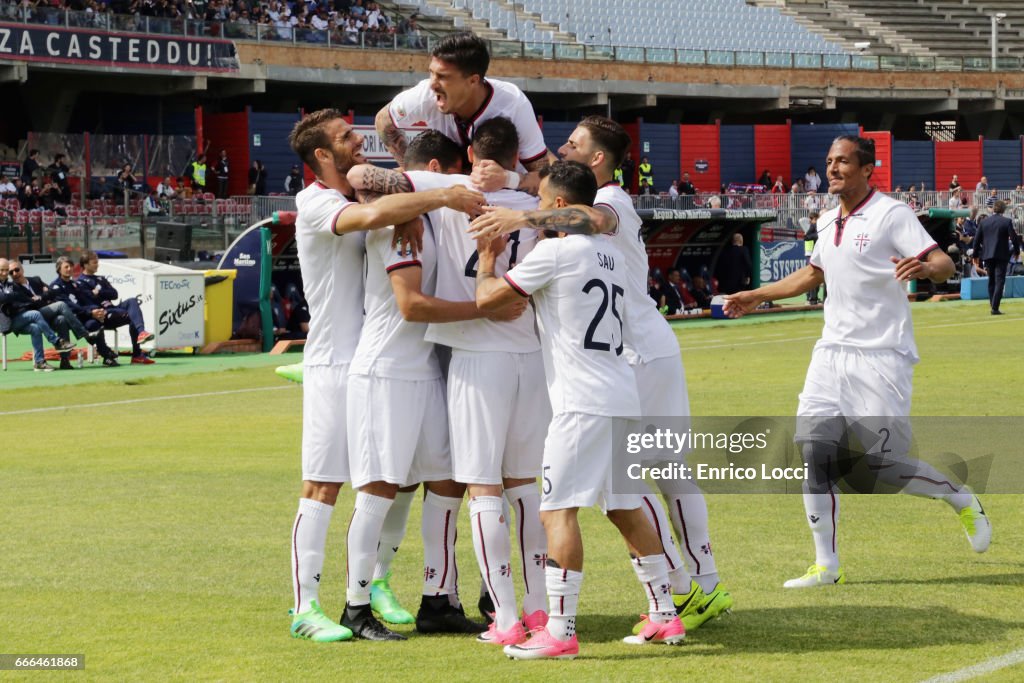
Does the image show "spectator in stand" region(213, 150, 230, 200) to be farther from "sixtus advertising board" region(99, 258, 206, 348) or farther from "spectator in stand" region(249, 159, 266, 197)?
"sixtus advertising board" region(99, 258, 206, 348)

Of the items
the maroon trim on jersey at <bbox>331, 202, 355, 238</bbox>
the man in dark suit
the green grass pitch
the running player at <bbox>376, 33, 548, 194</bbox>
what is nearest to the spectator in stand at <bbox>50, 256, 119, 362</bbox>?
the green grass pitch

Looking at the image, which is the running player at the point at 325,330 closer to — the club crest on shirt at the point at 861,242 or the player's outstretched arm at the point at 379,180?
the player's outstretched arm at the point at 379,180

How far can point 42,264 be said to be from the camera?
25.5m

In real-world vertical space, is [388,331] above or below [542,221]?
below

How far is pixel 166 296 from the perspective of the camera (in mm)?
21922

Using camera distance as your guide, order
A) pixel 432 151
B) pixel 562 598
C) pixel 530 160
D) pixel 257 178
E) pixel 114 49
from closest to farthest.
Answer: pixel 562 598
pixel 432 151
pixel 530 160
pixel 114 49
pixel 257 178

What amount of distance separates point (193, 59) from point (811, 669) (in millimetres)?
37173

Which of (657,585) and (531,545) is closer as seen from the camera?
(657,585)

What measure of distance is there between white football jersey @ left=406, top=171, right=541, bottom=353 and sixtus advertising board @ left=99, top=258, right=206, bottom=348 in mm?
16432

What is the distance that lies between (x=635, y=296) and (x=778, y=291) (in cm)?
155

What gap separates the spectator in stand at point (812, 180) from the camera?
51.8m

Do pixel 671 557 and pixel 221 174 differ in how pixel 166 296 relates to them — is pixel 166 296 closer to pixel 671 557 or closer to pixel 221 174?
pixel 671 557

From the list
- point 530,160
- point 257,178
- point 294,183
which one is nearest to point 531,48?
point 294,183

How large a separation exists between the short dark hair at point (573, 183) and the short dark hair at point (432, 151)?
60cm
